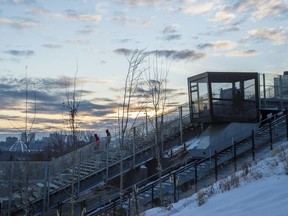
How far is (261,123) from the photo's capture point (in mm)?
25875

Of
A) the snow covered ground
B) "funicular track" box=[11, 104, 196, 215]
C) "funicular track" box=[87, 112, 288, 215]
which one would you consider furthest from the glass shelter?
the snow covered ground

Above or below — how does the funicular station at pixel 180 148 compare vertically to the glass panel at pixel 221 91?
below

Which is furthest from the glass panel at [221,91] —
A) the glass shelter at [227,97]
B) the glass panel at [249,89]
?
the glass panel at [249,89]

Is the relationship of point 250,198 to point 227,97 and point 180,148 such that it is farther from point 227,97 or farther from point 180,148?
point 227,97

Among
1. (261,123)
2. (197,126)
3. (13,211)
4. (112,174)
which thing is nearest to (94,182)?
(112,174)

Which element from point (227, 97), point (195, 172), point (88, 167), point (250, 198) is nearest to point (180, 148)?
point (227, 97)

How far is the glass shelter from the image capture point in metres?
25.7

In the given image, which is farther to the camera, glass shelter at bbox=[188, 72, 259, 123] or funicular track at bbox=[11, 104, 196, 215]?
glass shelter at bbox=[188, 72, 259, 123]

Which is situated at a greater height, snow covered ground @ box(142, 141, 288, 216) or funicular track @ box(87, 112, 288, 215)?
snow covered ground @ box(142, 141, 288, 216)

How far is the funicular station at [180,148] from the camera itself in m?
21.3

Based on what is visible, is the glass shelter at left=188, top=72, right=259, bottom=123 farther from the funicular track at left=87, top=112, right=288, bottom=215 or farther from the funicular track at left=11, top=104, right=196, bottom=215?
the funicular track at left=87, top=112, right=288, bottom=215

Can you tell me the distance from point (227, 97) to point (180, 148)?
162 inches

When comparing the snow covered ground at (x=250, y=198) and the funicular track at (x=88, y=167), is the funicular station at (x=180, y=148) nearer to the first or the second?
the funicular track at (x=88, y=167)

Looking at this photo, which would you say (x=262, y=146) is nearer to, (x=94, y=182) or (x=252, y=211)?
(x=94, y=182)
